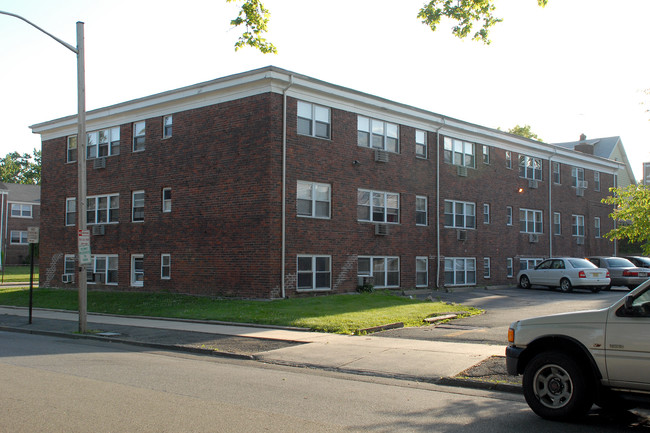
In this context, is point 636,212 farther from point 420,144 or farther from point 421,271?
point 420,144

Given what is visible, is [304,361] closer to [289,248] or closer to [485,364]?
[485,364]

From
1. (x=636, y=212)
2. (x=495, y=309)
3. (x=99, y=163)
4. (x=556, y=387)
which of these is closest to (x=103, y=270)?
(x=99, y=163)

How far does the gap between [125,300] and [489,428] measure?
18.7 m

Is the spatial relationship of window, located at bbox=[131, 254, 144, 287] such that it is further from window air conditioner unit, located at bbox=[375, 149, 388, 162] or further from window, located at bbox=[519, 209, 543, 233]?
window, located at bbox=[519, 209, 543, 233]

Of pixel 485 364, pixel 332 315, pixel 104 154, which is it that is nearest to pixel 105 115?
pixel 104 154

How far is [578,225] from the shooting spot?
1528 inches

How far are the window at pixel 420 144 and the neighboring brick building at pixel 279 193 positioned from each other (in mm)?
92

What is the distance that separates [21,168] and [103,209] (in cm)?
8519

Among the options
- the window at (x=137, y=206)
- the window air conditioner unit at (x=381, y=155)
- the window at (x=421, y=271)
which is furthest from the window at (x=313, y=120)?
the window at (x=137, y=206)

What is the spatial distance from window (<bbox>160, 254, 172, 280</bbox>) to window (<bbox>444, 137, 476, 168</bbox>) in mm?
13651

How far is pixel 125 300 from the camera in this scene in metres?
22.9

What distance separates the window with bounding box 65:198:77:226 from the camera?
29391mm

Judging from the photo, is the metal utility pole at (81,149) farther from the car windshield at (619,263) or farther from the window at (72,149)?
the car windshield at (619,263)

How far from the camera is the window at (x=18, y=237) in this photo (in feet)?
209
